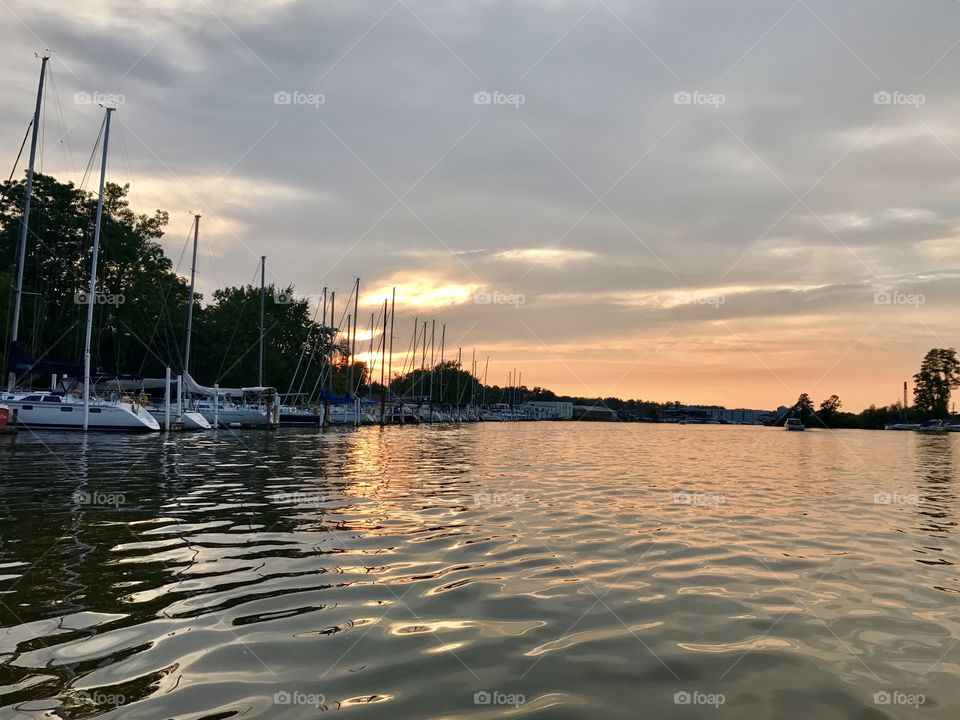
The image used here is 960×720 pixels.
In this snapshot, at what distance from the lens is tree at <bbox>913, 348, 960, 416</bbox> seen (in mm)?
162750

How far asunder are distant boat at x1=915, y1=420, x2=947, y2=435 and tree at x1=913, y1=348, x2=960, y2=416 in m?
9.90

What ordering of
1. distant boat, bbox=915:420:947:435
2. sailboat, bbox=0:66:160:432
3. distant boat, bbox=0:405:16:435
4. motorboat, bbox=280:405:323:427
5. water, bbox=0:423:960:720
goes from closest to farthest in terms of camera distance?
1. water, bbox=0:423:960:720
2. distant boat, bbox=0:405:16:435
3. sailboat, bbox=0:66:160:432
4. motorboat, bbox=280:405:323:427
5. distant boat, bbox=915:420:947:435

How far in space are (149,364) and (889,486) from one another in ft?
239

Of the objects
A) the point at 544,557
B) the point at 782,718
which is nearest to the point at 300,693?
the point at 782,718

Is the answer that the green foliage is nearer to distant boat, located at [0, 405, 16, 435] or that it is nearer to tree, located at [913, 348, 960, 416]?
distant boat, located at [0, 405, 16, 435]

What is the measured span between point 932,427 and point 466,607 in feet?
571

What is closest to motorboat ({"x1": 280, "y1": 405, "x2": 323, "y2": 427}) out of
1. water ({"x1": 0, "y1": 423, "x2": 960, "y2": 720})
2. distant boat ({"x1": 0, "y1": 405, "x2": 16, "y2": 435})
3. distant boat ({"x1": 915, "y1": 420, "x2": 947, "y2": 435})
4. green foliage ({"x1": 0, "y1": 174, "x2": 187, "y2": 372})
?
green foliage ({"x1": 0, "y1": 174, "x2": 187, "y2": 372})

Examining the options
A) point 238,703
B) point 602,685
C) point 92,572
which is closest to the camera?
point 238,703

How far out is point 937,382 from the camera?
533ft

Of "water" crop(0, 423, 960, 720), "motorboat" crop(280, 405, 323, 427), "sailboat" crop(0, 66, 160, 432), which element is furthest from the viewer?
"motorboat" crop(280, 405, 323, 427)

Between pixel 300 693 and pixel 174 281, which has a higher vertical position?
pixel 174 281

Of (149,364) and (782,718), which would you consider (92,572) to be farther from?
(149,364)

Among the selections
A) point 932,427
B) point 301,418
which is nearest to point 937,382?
point 932,427

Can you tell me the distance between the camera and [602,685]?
5.70 meters
